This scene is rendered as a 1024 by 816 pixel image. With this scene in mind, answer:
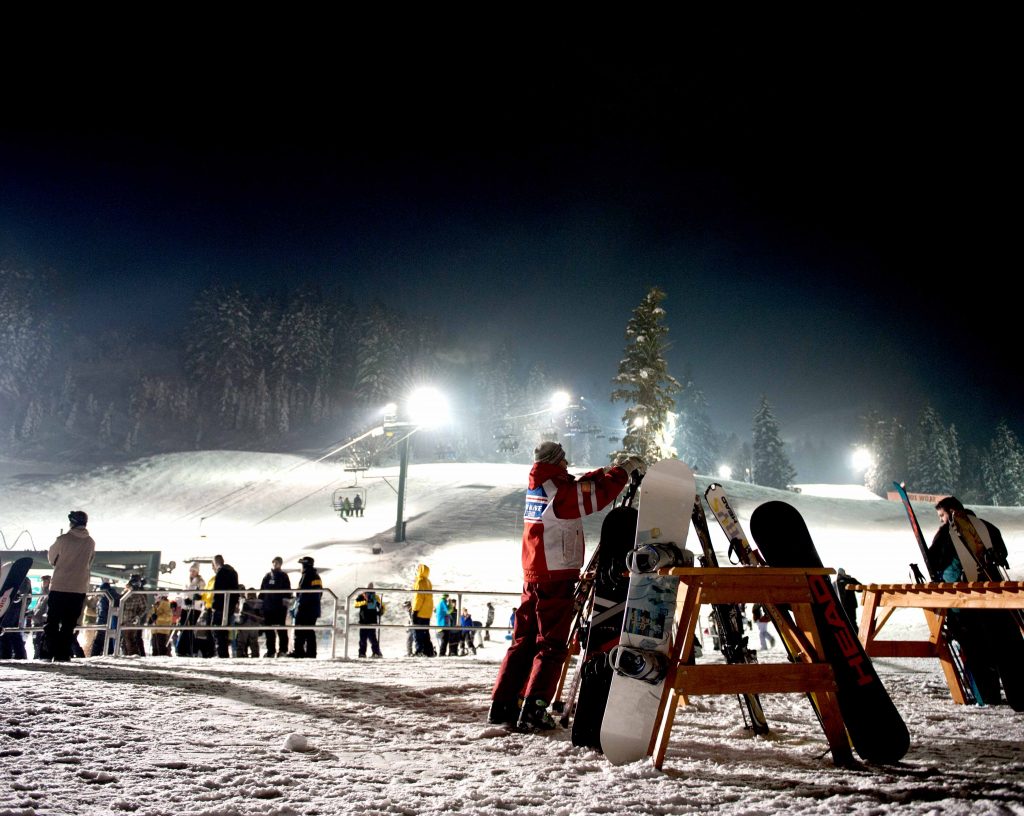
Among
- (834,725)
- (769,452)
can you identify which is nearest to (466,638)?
(834,725)

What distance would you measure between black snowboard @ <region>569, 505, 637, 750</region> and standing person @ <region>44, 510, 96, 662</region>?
752cm

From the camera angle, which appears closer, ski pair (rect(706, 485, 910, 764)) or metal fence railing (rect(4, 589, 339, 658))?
ski pair (rect(706, 485, 910, 764))

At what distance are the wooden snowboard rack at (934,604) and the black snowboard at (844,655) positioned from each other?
1.99 metres

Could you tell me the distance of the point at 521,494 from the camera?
39281 mm

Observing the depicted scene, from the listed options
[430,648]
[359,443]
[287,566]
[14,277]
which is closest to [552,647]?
[430,648]

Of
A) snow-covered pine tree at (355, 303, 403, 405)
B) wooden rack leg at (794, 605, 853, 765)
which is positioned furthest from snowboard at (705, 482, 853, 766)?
snow-covered pine tree at (355, 303, 403, 405)

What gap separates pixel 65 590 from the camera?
8.67 meters

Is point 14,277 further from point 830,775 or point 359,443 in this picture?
point 830,775

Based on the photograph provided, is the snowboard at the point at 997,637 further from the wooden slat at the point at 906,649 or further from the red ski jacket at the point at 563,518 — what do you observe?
the red ski jacket at the point at 563,518

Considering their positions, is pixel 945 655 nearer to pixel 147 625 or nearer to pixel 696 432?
pixel 147 625

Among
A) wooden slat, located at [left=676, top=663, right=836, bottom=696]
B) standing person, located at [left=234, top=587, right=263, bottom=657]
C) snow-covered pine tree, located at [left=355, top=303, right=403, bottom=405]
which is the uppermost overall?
snow-covered pine tree, located at [left=355, top=303, right=403, bottom=405]

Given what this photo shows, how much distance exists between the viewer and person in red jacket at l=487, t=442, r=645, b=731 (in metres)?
4.55

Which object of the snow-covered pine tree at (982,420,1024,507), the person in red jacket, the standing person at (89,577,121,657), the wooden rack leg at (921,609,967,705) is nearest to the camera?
the person in red jacket

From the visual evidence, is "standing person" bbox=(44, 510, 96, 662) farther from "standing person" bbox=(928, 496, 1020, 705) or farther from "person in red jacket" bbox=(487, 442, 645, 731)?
"standing person" bbox=(928, 496, 1020, 705)
